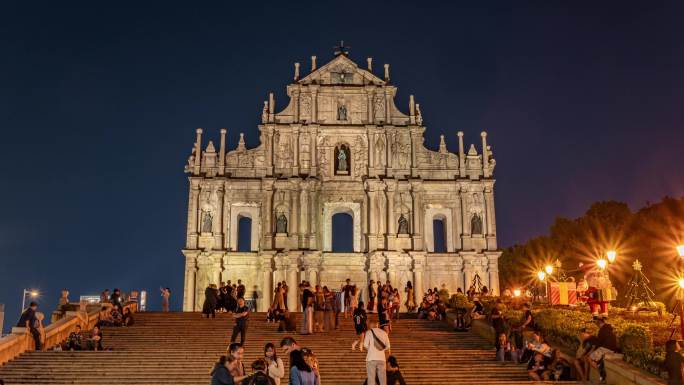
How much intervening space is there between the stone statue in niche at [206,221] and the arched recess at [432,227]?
12707mm

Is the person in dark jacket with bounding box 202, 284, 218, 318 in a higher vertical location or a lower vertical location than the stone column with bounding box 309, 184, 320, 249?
lower

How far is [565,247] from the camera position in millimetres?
58875

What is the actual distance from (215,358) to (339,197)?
80.3 feet

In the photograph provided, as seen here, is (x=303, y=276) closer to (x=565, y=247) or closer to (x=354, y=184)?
(x=354, y=184)

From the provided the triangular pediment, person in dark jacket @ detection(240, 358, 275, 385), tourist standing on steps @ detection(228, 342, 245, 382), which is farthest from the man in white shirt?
the triangular pediment

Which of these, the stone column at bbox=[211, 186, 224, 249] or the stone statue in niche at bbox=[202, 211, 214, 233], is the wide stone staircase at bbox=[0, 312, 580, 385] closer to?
the stone column at bbox=[211, 186, 224, 249]

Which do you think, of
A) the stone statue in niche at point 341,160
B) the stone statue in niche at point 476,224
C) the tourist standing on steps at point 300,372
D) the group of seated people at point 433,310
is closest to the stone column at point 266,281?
the stone statue in niche at point 341,160

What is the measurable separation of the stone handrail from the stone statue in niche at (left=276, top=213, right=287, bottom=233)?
52.0 ft

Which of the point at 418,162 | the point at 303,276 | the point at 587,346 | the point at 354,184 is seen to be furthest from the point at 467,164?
the point at 587,346

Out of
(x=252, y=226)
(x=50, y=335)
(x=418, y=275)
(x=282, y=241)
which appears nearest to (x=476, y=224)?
(x=418, y=275)

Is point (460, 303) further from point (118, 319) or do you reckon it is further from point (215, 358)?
point (118, 319)

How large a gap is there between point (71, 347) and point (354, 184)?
24566 millimetres

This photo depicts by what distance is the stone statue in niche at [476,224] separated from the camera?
144 ft

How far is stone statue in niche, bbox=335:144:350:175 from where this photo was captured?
1779 inches
